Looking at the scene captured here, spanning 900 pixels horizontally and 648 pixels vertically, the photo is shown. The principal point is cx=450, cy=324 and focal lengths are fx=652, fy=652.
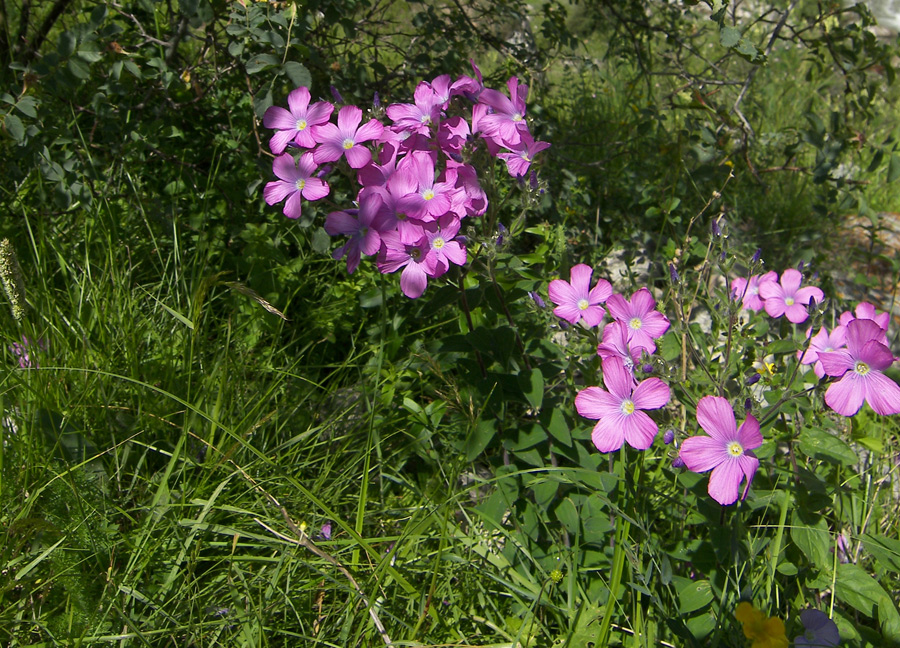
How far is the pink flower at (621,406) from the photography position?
4.09 feet

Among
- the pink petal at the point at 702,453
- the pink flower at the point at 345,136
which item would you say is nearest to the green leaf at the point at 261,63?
the pink flower at the point at 345,136

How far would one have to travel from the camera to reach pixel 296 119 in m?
1.49

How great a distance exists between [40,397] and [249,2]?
49.6 inches

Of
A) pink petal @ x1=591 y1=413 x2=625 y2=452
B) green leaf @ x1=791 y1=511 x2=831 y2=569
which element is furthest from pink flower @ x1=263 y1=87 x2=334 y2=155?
green leaf @ x1=791 y1=511 x2=831 y2=569

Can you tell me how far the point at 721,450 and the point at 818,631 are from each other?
48 cm

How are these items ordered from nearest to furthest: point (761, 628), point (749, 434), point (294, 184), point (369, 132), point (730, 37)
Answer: point (749, 434), point (761, 628), point (369, 132), point (294, 184), point (730, 37)

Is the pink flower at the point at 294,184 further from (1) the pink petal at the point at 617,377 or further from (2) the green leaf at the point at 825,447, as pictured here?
(2) the green leaf at the point at 825,447

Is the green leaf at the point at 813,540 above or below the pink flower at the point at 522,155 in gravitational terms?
below

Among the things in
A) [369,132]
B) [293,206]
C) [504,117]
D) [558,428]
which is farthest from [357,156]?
[558,428]

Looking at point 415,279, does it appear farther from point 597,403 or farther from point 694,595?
point 694,595

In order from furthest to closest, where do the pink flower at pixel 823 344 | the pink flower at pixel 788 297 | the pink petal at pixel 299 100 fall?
the pink flower at pixel 788 297 < the pink flower at pixel 823 344 < the pink petal at pixel 299 100

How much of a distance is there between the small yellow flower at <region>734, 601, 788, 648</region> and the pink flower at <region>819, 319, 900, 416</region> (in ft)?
1.41

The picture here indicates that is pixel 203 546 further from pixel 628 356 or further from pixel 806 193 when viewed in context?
pixel 806 193

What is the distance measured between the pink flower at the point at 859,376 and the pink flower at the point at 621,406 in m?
0.30
